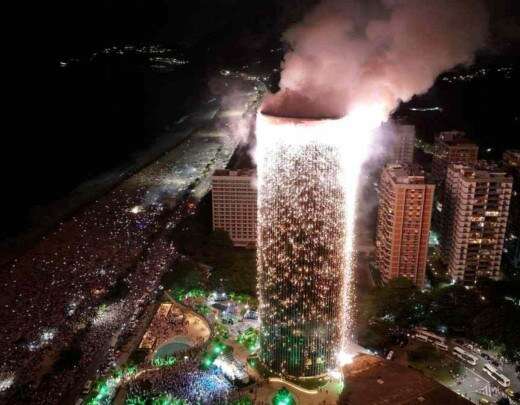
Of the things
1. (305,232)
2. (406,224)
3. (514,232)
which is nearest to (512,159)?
(514,232)

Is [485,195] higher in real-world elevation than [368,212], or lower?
higher

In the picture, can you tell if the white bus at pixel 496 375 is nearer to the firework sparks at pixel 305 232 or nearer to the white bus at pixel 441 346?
the white bus at pixel 441 346

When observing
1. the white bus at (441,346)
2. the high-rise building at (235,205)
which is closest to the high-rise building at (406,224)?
the white bus at (441,346)

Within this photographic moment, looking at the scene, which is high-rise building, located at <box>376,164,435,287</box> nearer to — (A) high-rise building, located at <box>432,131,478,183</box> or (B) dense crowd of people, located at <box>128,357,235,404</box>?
(B) dense crowd of people, located at <box>128,357,235,404</box>

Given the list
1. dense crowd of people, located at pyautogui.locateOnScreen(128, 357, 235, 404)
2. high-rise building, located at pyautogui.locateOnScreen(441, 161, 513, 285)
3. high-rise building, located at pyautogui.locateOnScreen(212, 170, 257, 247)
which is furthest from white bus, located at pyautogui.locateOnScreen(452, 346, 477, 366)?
high-rise building, located at pyautogui.locateOnScreen(212, 170, 257, 247)

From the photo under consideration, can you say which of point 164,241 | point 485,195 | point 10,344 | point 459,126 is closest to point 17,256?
point 164,241

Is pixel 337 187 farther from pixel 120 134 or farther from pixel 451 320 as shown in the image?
pixel 120 134

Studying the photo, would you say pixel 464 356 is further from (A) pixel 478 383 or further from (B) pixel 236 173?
(B) pixel 236 173
